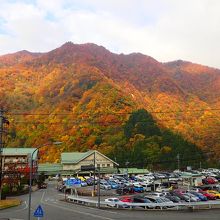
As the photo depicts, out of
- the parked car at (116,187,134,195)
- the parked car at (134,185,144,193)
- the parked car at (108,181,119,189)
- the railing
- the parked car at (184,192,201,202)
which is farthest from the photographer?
the parked car at (108,181,119,189)

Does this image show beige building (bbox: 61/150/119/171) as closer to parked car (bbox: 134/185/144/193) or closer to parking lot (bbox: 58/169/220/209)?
parking lot (bbox: 58/169/220/209)

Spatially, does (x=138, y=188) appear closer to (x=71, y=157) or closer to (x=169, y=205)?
(x=169, y=205)

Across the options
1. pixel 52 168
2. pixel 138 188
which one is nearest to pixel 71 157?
Answer: pixel 52 168

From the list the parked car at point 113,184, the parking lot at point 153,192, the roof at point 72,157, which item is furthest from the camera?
the roof at point 72,157

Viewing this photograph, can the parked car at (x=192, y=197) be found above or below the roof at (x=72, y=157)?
below

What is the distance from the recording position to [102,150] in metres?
Answer: 108

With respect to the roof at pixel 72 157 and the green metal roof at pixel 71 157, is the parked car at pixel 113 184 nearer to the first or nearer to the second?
the roof at pixel 72 157

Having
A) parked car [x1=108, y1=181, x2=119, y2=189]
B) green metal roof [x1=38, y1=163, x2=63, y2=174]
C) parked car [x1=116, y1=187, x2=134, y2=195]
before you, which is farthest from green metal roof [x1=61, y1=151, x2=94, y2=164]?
parked car [x1=116, y1=187, x2=134, y2=195]

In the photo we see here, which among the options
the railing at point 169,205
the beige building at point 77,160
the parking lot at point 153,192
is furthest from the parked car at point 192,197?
the beige building at point 77,160

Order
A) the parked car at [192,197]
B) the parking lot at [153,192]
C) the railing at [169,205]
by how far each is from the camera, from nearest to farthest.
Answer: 1. the railing at [169,205]
2. the parking lot at [153,192]
3. the parked car at [192,197]

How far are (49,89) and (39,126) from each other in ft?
148

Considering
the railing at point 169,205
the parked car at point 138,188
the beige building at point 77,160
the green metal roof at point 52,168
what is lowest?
the railing at point 169,205

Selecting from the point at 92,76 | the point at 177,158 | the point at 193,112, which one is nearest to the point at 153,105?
the point at 193,112

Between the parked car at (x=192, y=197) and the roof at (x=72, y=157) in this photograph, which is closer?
the parked car at (x=192, y=197)
